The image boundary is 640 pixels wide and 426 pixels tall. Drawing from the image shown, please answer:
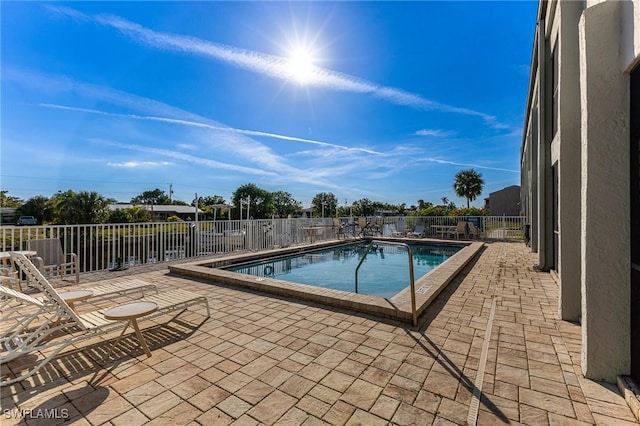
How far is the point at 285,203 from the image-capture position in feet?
191

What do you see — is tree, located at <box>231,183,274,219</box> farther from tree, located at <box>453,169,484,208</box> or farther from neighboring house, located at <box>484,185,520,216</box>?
neighboring house, located at <box>484,185,520,216</box>

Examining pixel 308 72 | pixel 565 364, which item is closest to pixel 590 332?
pixel 565 364

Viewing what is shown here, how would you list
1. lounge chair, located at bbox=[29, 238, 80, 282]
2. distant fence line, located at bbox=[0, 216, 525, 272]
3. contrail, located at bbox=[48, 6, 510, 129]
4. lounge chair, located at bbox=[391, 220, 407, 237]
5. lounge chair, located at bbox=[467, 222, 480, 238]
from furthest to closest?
lounge chair, located at bbox=[391, 220, 407, 237], lounge chair, located at bbox=[467, 222, 480, 238], contrail, located at bbox=[48, 6, 510, 129], distant fence line, located at bbox=[0, 216, 525, 272], lounge chair, located at bbox=[29, 238, 80, 282]

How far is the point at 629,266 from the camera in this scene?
6.75ft

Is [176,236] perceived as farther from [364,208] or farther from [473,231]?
[364,208]

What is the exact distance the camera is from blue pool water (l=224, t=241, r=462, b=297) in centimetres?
661

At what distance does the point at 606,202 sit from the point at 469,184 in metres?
30.6

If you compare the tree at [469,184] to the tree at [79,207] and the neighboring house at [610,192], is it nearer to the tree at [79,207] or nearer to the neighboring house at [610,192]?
the neighboring house at [610,192]

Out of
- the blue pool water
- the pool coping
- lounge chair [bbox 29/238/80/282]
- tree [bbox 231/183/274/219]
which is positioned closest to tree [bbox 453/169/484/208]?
the blue pool water

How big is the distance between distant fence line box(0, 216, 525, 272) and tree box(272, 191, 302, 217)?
41.7 meters

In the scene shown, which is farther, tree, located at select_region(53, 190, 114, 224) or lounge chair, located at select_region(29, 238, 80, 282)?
tree, located at select_region(53, 190, 114, 224)

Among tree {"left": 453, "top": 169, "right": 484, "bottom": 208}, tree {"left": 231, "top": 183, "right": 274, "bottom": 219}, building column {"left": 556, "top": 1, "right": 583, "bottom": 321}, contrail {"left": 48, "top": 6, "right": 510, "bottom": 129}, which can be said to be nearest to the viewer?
building column {"left": 556, "top": 1, "right": 583, "bottom": 321}

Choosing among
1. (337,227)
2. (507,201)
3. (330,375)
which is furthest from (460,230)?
(507,201)

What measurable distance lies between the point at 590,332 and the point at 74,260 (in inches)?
312
